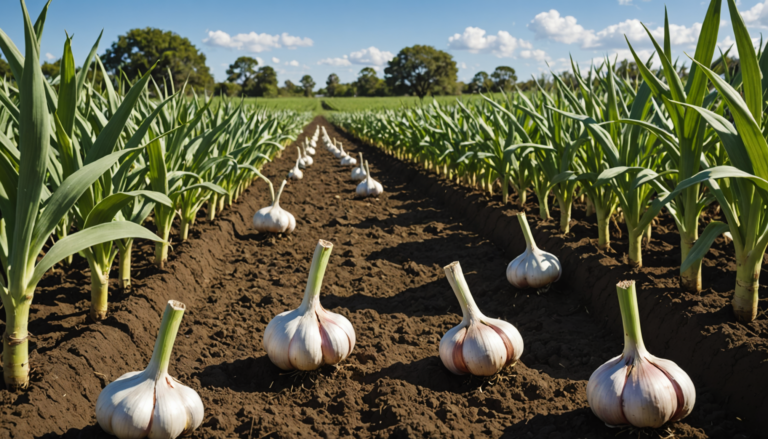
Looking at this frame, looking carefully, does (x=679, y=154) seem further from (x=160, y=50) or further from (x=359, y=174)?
(x=160, y=50)

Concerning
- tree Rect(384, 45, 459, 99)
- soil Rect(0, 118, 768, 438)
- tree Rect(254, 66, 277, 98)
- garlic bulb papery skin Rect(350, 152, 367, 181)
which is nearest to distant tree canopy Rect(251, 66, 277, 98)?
tree Rect(254, 66, 277, 98)

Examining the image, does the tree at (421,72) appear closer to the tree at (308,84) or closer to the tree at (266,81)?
the tree at (266,81)

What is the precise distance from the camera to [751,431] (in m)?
1.39

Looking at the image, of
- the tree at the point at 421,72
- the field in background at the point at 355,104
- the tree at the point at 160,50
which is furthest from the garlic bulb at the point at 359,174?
the tree at the point at 421,72

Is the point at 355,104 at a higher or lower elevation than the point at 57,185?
higher

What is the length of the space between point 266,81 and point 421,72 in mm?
29443

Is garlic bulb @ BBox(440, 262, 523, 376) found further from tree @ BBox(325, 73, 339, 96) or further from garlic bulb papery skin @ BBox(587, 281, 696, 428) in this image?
tree @ BBox(325, 73, 339, 96)

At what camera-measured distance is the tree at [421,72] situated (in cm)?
7306

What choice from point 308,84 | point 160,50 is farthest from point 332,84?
point 160,50

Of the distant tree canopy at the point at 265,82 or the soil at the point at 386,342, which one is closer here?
the soil at the point at 386,342

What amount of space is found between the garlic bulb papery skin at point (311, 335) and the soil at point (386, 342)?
0.10 m

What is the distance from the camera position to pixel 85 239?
1435mm

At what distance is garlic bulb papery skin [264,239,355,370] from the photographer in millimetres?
1701

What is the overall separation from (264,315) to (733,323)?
1958mm
